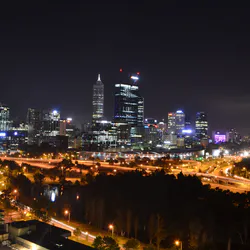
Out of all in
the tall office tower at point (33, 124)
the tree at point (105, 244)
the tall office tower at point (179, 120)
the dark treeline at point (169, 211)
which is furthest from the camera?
the tall office tower at point (179, 120)

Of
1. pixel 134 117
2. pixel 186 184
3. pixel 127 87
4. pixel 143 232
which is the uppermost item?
pixel 127 87

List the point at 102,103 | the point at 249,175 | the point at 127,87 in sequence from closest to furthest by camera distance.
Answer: the point at 249,175
the point at 127,87
the point at 102,103

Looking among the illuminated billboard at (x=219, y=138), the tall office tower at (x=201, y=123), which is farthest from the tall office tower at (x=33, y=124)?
the tall office tower at (x=201, y=123)

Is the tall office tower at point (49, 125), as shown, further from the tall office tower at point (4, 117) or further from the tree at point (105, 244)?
the tree at point (105, 244)

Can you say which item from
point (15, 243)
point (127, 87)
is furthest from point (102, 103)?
point (15, 243)

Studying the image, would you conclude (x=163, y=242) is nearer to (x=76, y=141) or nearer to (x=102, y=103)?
(x=76, y=141)

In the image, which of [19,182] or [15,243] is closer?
[15,243]
